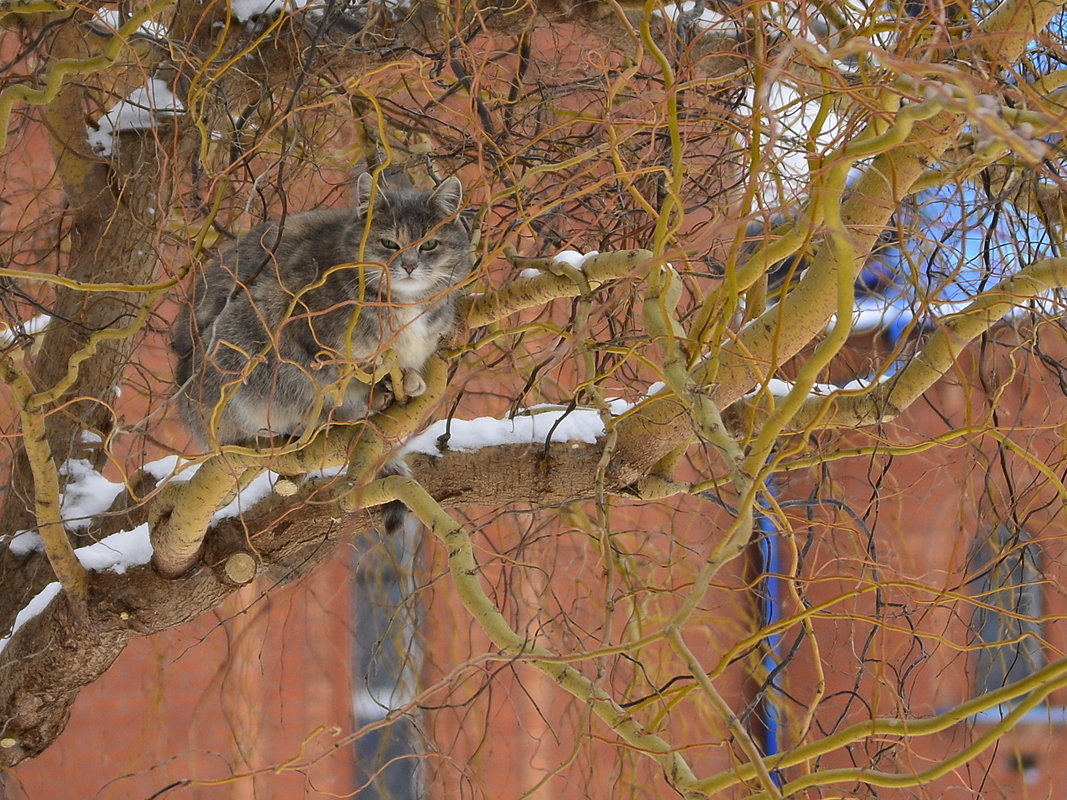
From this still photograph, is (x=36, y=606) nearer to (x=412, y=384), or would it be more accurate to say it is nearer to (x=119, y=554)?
(x=119, y=554)

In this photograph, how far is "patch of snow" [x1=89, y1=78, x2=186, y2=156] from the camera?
3596mm

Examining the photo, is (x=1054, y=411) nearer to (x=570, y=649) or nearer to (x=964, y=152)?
(x=964, y=152)

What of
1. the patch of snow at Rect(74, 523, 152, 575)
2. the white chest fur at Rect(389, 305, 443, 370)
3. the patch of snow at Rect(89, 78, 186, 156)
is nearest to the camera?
the white chest fur at Rect(389, 305, 443, 370)

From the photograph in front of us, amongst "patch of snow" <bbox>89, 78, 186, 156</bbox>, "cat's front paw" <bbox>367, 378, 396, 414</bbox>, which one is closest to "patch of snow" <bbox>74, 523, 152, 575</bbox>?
"cat's front paw" <bbox>367, 378, 396, 414</bbox>

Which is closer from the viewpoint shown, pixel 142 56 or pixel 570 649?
pixel 142 56

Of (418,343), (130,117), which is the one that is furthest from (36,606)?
(130,117)

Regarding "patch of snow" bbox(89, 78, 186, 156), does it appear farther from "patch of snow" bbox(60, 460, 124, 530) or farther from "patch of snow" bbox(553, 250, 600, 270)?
"patch of snow" bbox(553, 250, 600, 270)

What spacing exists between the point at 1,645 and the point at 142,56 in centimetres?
190

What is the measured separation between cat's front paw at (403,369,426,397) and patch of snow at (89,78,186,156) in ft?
4.59

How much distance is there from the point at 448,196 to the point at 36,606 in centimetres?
182

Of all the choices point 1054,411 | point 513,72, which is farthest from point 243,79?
point 1054,411

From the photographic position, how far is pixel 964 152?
3445 mm

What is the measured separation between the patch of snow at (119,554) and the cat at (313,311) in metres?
0.37

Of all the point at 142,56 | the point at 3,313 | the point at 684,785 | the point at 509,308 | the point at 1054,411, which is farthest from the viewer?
the point at 1054,411
